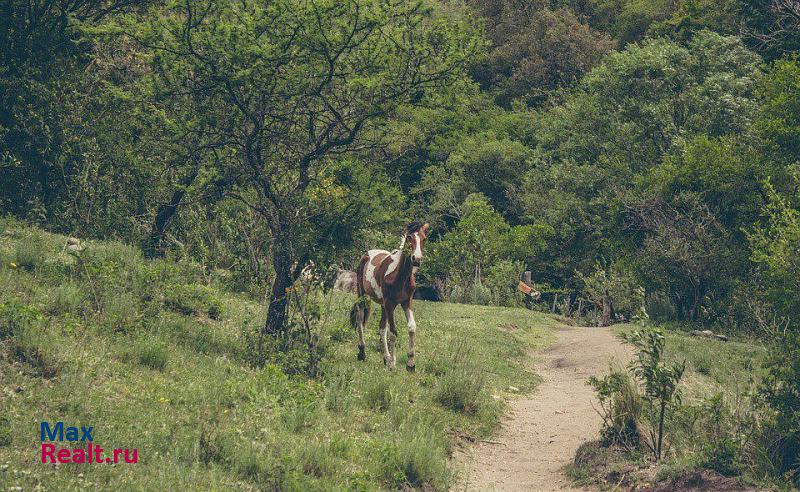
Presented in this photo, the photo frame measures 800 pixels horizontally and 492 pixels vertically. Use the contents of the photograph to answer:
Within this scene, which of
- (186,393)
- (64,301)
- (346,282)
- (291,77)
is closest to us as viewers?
(186,393)

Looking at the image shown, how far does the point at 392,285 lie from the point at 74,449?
344 inches

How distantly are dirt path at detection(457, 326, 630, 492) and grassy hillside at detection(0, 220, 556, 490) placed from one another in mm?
477

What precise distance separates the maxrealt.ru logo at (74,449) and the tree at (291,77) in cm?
588

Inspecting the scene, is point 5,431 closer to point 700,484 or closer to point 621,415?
point 700,484

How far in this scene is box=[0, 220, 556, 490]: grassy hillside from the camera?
8.34 metres

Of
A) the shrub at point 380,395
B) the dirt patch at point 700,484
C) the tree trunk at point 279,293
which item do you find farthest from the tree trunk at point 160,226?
the dirt patch at point 700,484

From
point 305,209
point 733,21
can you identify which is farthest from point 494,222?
point 305,209

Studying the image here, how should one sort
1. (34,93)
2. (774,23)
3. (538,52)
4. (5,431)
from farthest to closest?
1. (538,52)
2. (774,23)
3. (34,93)
4. (5,431)

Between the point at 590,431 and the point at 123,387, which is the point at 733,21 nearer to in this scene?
the point at 590,431

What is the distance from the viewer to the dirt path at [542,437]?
1093 centimetres

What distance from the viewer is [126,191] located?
20.3 m

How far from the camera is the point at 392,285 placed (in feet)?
52.3

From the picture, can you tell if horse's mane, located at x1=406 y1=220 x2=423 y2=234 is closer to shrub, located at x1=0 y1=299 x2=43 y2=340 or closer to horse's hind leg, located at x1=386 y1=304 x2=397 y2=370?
horse's hind leg, located at x1=386 y1=304 x2=397 y2=370

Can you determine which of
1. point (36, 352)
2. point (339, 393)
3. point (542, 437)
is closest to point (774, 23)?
point (542, 437)
